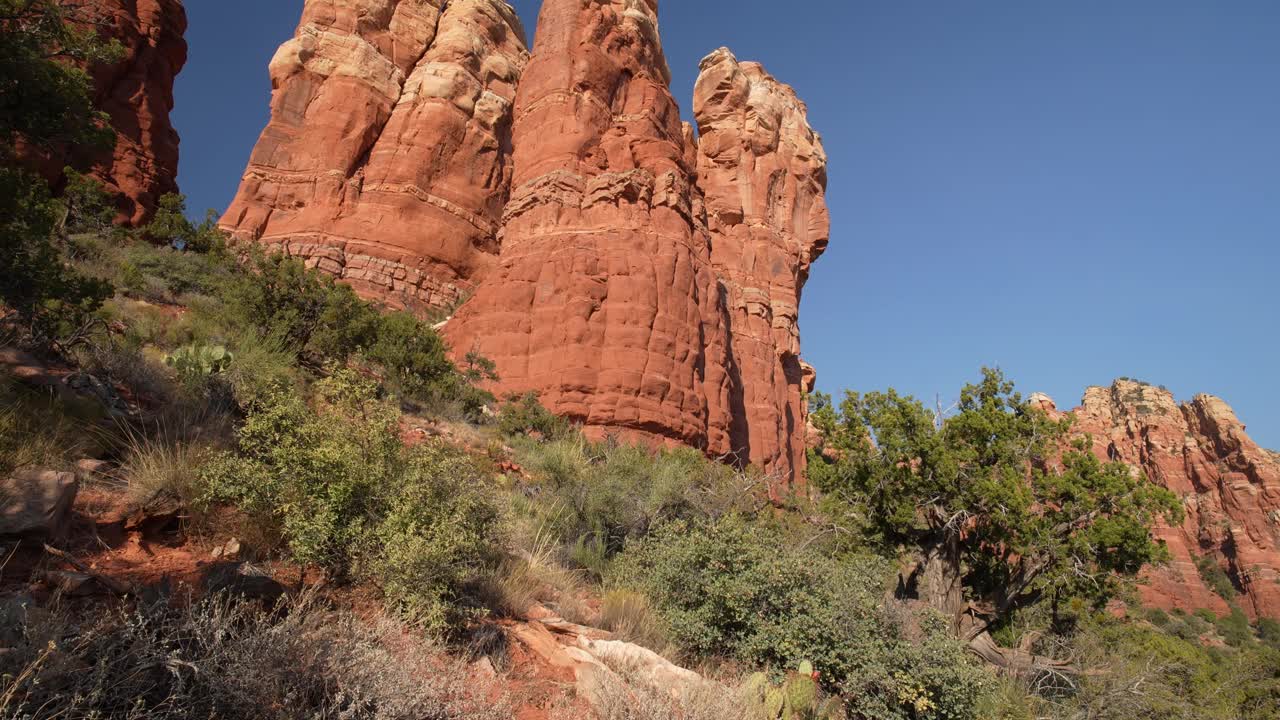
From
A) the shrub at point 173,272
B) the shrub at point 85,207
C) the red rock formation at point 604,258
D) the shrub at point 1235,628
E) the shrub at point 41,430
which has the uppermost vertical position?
the red rock formation at point 604,258

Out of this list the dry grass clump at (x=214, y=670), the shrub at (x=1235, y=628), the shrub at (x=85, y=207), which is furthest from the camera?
the shrub at (x=1235, y=628)

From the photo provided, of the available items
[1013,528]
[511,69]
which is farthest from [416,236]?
[1013,528]

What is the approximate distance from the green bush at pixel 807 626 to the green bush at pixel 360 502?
2.13 metres

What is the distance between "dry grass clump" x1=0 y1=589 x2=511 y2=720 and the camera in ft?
7.77

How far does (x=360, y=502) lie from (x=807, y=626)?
377 cm

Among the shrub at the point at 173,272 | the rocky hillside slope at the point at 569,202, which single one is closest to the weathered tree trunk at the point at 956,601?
the rocky hillside slope at the point at 569,202

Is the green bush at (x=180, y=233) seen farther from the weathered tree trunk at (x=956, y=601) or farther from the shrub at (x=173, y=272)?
the weathered tree trunk at (x=956, y=601)

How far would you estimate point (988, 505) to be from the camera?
11.1 metres

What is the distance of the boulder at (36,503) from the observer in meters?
3.40

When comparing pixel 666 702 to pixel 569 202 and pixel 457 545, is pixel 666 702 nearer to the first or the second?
pixel 457 545

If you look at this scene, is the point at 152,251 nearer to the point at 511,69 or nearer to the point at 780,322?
the point at 511,69

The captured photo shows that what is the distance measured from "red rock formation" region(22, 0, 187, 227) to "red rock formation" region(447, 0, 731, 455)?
11680 millimetres

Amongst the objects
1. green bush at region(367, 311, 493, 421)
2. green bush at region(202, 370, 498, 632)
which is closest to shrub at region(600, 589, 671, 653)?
green bush at region(202, 370, 498, 632)

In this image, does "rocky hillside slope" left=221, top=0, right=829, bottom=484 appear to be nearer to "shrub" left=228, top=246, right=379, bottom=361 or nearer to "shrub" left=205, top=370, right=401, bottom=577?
"shrub" left=228, top=246, right=379, bottom=361
